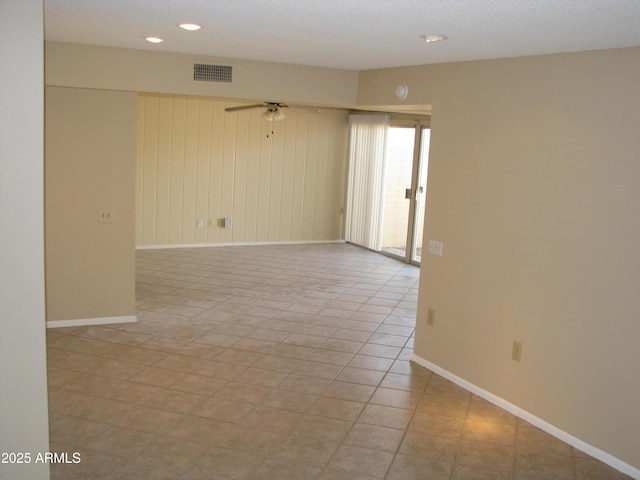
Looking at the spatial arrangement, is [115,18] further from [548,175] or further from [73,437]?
[548,175]

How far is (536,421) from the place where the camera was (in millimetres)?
4113

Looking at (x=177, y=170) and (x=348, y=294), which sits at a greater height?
(x=177, y=170)

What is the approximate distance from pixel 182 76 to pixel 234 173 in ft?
14.0

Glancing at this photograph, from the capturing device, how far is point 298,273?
26.9ft

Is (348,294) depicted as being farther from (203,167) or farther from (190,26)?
(190,26)

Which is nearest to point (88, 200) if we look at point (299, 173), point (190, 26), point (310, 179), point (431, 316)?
point (190, 26)

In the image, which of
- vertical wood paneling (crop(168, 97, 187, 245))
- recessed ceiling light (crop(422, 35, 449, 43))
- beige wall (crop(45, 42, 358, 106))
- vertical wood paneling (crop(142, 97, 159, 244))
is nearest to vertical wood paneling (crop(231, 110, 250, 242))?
vertical wood paneling (crop(168, 97, 187, 245))

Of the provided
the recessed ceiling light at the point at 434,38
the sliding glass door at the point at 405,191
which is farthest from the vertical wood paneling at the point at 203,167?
the recessed ceiling light at the point at 434,38

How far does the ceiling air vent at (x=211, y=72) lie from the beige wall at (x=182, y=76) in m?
0.04

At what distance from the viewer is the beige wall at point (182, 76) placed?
17.1 ft

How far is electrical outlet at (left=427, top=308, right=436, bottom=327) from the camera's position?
5.03 metres

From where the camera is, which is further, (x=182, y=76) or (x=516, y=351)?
(x=182, y=76)

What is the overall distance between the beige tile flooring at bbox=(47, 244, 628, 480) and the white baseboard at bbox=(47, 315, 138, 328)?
97 millimetres

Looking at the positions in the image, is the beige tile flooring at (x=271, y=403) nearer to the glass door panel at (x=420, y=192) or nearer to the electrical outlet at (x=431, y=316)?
the electrical outlet at (x=431, y=316)
